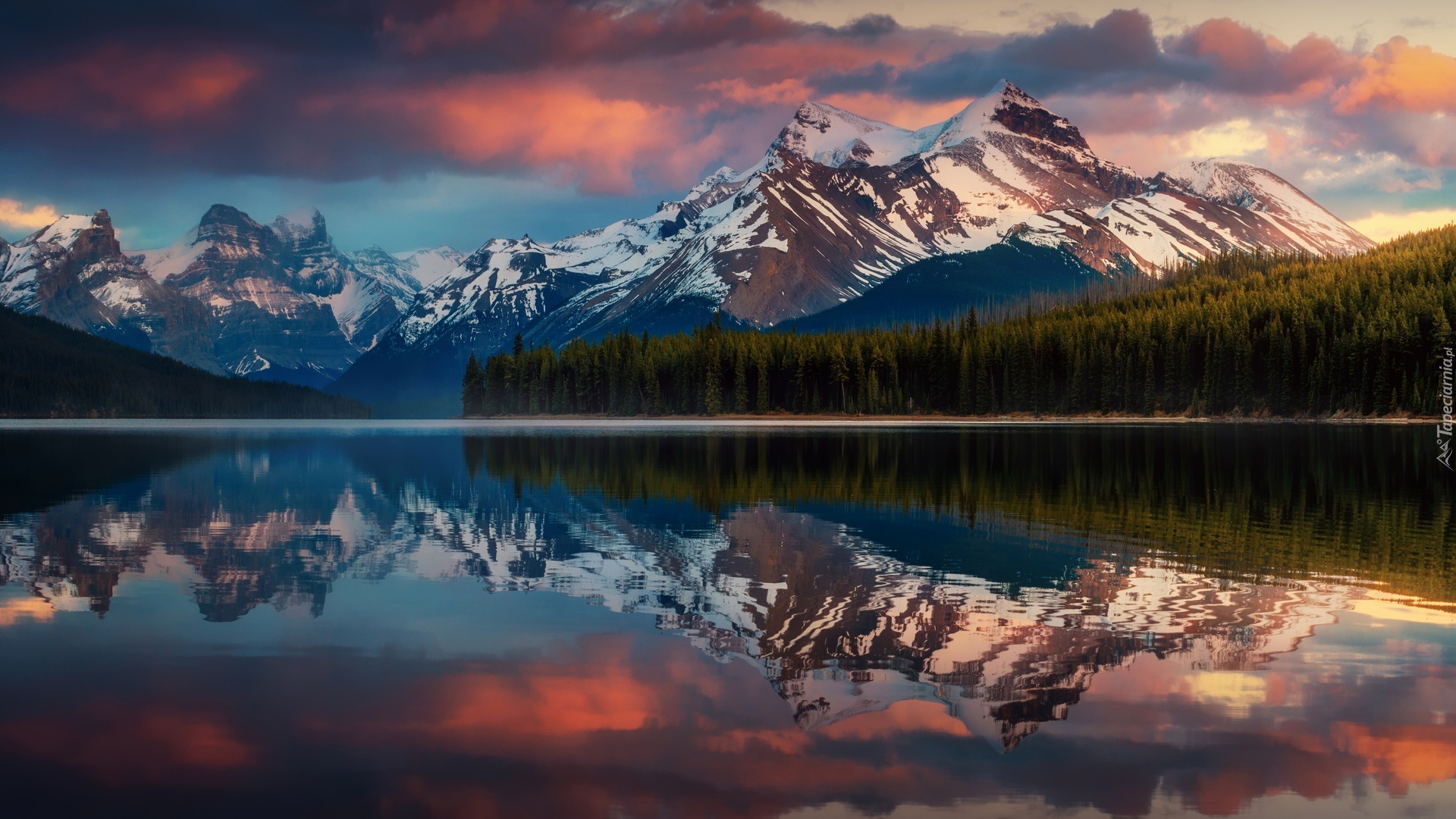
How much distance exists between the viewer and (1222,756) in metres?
15.0

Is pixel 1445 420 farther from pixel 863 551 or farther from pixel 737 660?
pixel 737 660

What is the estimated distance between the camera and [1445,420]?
128125 millimetres

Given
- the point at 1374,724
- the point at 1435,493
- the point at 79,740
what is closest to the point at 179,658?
the point at 79,740

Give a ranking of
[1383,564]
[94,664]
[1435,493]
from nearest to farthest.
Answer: [94,664], [1383,564], [1435,493]

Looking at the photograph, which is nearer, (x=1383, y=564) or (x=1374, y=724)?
(x=1374, y=724)

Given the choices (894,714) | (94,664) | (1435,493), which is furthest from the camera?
(1435,493)

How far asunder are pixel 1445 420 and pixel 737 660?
5281 inches

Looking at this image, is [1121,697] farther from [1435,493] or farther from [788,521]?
[1435,493]

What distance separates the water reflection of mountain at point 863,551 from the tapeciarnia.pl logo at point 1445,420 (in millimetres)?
7102

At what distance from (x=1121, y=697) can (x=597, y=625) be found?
10.3m

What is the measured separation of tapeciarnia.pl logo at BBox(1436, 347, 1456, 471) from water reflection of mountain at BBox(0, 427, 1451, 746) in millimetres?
7102

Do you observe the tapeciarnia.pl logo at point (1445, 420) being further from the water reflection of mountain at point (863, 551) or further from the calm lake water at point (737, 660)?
the calm lake water at point (737, 660)

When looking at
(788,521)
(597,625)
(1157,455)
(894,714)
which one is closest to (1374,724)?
(894,714)

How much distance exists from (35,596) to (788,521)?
2295 cm
